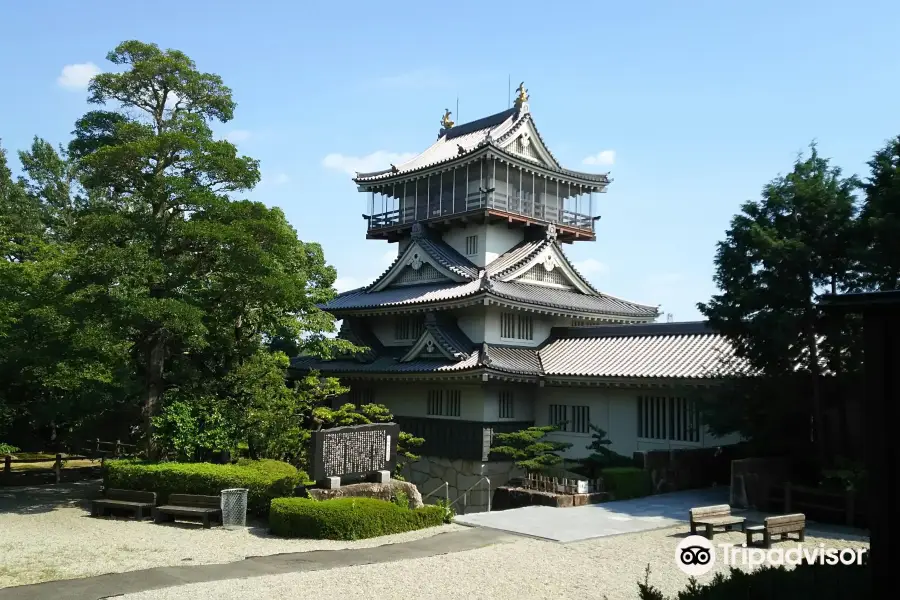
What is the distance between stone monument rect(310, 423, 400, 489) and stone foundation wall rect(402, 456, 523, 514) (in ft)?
23.7

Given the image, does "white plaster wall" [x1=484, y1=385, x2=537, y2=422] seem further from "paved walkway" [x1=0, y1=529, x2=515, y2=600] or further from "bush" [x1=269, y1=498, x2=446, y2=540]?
"paved walkway" [x1=0, y1=529, x2=515, y2=600]

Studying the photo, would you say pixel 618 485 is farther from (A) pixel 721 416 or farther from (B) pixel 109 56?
(B) pixel 109 56

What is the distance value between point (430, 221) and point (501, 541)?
66.2 feet

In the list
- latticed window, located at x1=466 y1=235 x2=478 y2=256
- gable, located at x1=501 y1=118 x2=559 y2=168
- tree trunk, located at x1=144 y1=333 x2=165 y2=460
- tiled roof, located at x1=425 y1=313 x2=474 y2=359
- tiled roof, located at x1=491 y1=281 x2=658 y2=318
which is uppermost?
gable, located at x1=501 y1=118 x2=559 y2=168

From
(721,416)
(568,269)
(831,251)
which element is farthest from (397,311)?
(831,251)

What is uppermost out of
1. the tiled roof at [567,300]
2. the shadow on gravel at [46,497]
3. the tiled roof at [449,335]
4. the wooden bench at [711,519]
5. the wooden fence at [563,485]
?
the tiled roof at [567,300]

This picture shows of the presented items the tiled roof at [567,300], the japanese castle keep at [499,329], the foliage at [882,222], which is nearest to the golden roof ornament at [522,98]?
the japanese castle keep at [499,329]

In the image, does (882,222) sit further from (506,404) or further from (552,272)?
(552,272)

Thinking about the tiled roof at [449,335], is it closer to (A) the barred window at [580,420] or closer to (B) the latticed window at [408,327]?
(B) the latticed window at [408,327]

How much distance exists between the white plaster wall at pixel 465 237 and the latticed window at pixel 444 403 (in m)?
6.43

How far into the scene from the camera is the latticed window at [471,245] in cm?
3300

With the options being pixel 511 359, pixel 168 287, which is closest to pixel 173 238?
pixel 168 287

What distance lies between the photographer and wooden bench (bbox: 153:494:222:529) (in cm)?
1822

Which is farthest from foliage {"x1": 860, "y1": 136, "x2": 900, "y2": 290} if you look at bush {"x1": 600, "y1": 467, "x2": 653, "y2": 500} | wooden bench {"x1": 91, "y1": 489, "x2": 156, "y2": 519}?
wooden bench {"x1": 91, "y1": 489, "x2": 156, "y2": 519}
